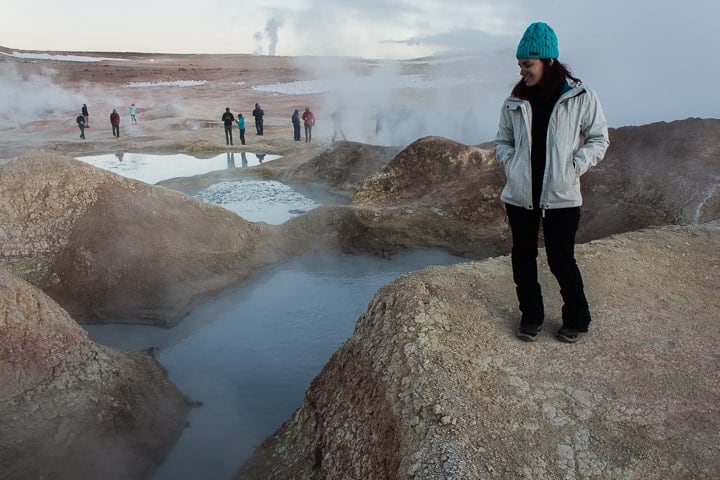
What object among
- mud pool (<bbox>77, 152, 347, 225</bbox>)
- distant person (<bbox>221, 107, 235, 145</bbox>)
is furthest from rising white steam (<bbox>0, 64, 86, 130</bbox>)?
distant person (<bbox>221, 107, 235, 145</bbox>)

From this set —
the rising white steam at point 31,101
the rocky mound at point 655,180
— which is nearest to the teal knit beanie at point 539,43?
the rocky mound at point 655,180

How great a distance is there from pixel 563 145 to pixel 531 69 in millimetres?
388

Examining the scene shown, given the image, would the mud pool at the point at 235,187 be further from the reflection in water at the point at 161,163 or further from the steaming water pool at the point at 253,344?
the steaming water pool at the point at 253,344

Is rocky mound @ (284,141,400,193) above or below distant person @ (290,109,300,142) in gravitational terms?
below

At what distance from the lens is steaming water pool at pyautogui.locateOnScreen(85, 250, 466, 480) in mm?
4117

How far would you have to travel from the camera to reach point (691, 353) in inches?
115

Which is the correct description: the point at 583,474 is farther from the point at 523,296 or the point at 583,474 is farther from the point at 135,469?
the point at 135,469

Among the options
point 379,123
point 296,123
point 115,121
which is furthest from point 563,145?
point 115,121

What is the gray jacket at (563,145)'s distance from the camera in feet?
8.12

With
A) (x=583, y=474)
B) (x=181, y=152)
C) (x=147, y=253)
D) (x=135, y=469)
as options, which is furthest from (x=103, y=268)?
(x=181, y=152)

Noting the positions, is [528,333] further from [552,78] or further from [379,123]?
[379,123]

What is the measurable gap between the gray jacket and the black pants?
3.8 inches

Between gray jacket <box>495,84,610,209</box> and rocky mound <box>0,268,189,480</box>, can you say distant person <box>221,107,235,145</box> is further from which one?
gray jacket <box>495,84,610,209</box>

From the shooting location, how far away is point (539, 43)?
2422mm
